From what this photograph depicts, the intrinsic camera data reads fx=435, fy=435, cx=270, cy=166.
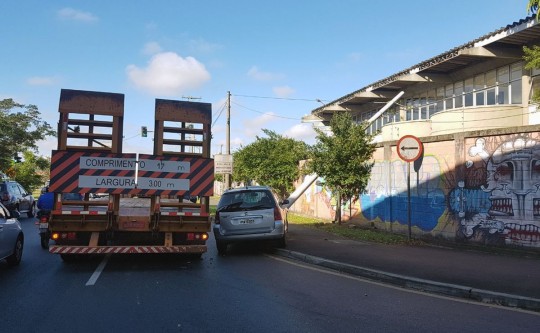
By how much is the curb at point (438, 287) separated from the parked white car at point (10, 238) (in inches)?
239

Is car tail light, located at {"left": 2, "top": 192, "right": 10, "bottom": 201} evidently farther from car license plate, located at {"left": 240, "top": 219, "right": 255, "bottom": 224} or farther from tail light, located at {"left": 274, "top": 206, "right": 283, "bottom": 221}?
tail light, located at {"left": 274, "top": 206, "right": 283, "bottom": 221}

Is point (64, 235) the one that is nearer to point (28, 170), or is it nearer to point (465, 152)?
point (465, 152)

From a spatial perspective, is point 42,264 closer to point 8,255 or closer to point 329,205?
point 8,255

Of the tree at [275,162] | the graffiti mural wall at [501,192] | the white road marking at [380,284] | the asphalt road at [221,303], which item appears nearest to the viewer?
the asphalt road at [221,303]

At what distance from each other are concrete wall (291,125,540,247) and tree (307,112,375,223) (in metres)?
1.01

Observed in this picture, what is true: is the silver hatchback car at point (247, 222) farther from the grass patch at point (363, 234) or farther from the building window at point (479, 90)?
the building window at point (479, 90)

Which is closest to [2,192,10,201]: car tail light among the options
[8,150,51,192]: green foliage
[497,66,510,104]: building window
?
[497,66,510,104]: building window

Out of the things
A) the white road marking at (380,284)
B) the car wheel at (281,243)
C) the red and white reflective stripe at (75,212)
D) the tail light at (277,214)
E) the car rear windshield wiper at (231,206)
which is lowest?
the white road marking at (380,284)

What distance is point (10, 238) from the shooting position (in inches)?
334

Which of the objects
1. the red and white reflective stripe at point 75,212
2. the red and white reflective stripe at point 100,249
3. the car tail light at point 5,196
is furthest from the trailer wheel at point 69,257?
the car tail light at point 5,196

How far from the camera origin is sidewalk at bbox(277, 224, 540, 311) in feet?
21.1

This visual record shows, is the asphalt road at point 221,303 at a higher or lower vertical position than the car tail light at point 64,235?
lower

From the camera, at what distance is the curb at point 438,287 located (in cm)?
598

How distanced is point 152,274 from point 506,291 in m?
5.90
